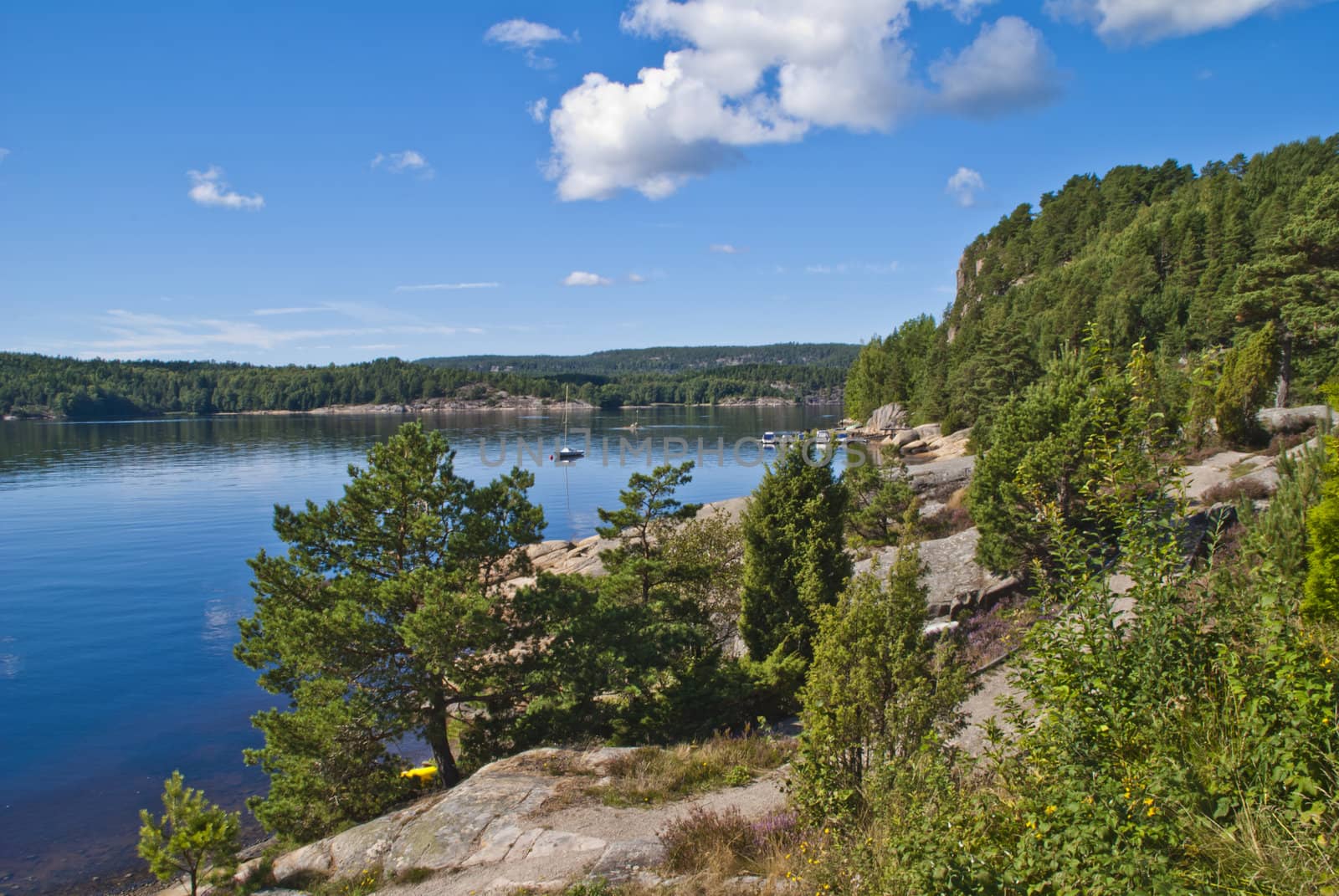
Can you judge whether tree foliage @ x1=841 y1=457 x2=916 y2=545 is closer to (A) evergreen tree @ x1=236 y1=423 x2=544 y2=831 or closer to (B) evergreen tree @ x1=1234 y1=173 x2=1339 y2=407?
(A) evergreen tree @ x1=236 y1=423 x2=544 y2=831

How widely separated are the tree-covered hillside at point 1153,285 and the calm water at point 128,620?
24.6m

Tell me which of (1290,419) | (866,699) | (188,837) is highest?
(1290,419)

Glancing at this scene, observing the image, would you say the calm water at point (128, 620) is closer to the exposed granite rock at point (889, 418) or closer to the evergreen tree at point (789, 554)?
the evergreen tree at point (789, 554)

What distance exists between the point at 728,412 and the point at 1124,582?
163397mm

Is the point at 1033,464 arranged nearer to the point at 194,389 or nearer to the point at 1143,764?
the point at 1143,764

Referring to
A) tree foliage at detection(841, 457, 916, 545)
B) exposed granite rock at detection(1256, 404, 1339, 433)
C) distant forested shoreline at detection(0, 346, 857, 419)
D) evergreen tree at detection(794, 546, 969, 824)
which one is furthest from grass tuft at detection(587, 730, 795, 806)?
distant forested shoreline at detection(0, 346, 857, 419)

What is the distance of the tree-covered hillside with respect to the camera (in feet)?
119

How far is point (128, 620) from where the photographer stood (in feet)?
106

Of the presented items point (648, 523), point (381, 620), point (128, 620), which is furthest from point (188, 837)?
point (128, 620)

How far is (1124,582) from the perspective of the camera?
1703 centimetres

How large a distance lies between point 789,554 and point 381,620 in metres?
9.21

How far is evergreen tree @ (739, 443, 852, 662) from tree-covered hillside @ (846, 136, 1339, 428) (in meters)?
14.9

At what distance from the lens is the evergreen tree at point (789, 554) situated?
17297 millimetres

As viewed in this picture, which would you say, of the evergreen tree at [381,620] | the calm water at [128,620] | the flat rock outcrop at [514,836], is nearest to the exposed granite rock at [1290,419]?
the flat rock outcrop at [514,836]
